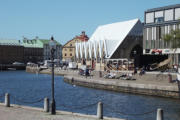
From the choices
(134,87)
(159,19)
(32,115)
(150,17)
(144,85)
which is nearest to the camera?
(32,115)

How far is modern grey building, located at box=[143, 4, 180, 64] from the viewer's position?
220 ft

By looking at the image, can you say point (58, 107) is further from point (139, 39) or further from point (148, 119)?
point (139, 39)

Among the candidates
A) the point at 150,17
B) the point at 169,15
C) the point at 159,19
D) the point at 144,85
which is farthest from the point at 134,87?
the point at 150,17

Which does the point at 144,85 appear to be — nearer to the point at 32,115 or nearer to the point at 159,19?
Result: the point at 32,115

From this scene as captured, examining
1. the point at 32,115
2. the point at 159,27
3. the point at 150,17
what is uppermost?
the point at 150,17

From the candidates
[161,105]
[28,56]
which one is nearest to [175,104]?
[161,105]

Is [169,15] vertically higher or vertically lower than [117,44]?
higher

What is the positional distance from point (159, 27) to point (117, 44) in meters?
30.1

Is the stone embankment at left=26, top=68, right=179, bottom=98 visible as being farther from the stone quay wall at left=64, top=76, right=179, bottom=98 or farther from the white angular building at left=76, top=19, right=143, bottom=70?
the white angular building at left=76, top=19, right=143, bottom=70

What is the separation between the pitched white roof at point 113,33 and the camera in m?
100

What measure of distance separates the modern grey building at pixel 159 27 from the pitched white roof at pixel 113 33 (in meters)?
25.9

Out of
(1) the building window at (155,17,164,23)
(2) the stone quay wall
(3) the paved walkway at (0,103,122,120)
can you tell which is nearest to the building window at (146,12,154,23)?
(1) the building window at (155,17,164,23)

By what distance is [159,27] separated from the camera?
70812 mm

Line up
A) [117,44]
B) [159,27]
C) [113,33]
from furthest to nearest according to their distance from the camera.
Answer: [113,33] < [117,44] < [159,27]
